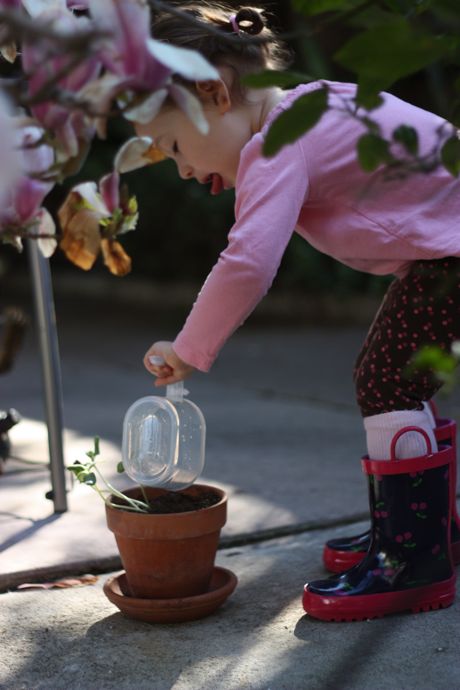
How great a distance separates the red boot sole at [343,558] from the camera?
2.17 meters

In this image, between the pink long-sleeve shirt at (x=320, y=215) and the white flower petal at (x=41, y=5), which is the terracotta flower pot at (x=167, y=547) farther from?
the white flower petal at (x=41, y=5)

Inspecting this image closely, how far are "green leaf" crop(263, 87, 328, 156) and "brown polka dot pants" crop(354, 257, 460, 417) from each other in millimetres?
892

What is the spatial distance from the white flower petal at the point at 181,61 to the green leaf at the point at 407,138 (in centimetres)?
20

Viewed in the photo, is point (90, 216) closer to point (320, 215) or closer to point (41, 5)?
point (41, 5)

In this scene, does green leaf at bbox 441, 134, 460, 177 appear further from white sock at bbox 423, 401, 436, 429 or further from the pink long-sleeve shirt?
white sock at bbox 423, 401, 436, 429

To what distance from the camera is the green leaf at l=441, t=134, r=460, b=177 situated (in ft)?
3.78

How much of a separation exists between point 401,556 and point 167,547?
1.44 ft

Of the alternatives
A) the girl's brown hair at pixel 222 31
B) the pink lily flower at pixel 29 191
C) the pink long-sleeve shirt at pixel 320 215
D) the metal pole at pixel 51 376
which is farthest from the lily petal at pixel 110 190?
the metal pole at pixel 51 376

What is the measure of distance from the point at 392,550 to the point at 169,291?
21.7 ft

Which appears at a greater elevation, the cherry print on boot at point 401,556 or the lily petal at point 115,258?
the lily petal at point 115,258

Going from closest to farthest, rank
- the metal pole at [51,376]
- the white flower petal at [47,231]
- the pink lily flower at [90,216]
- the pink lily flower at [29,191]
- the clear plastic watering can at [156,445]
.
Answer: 1. the pink lily flower at [29,191]
2. the white flower petal at [47,231]
3. the pink lily flower at [90,216]
4. the clear plastic watering can at [156,445]
5. the metal pole at [51,376]

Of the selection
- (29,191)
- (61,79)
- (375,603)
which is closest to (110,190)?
(29,191)

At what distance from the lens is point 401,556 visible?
1.95 metres

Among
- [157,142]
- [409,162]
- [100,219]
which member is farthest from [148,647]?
[409,162]
